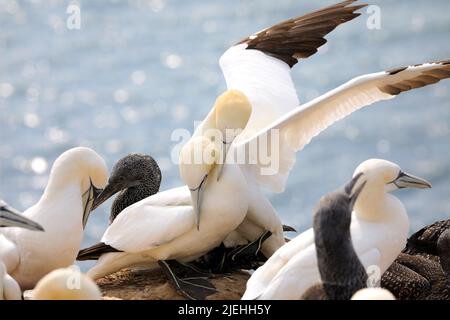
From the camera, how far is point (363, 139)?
1850 centimetres

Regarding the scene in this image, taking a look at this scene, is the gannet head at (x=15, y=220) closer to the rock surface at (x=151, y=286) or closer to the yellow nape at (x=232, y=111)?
the rock surface at (x=151, y=286)

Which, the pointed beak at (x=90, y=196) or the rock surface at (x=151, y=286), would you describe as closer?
the rock surface at (x=151, y=286)

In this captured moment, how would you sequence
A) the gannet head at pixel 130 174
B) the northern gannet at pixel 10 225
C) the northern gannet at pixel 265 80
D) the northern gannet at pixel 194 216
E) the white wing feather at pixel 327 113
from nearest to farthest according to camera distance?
the northern gannet at pixel 10 225 < the northern gannet at pixel 194 216 < the northern gannet at pixel 265 80 < the white wing feather at pixel 327 113 < the gannet head at pixel 130 174

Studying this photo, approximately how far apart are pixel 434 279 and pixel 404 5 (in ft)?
49.1

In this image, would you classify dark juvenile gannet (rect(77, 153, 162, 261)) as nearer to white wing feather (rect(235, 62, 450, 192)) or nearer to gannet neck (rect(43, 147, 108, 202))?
white wing feather (rect(235, 62, 450, 192))

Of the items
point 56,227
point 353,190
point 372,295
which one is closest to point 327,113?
point 353,190

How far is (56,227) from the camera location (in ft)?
24.1

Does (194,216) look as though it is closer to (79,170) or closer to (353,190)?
(79,170)

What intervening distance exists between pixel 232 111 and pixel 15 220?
154 centimetres

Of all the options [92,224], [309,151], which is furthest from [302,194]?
[92,224]

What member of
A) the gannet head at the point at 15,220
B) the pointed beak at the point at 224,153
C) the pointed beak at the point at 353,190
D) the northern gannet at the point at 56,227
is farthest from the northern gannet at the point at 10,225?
the pointed beak at the point at 353,190

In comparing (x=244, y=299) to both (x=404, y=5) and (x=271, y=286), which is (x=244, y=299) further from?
(x=404, y=5)

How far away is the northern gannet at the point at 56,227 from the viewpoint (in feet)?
24.0

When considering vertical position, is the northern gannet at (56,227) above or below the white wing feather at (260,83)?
below
